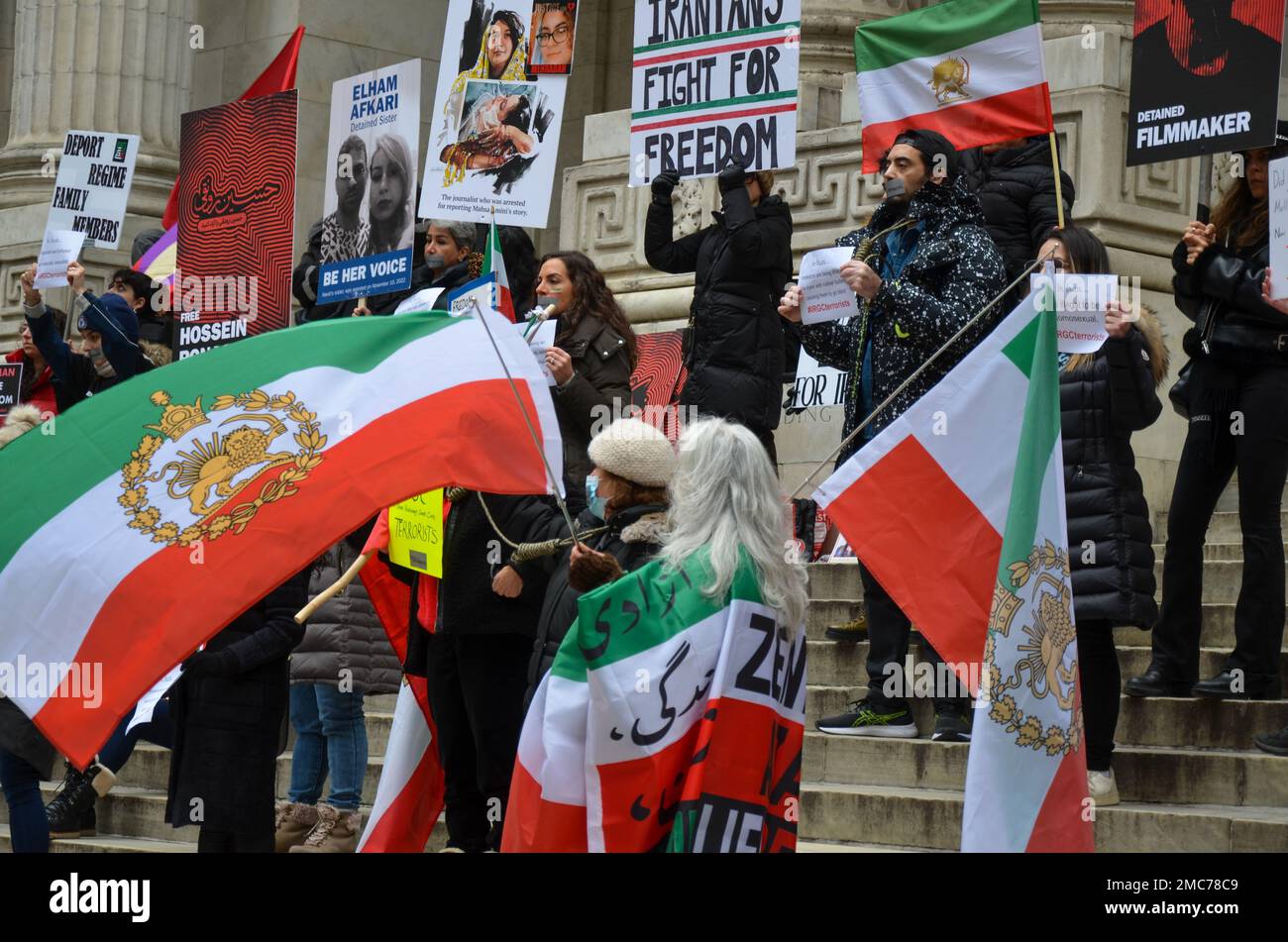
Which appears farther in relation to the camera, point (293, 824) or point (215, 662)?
point (293, 824)

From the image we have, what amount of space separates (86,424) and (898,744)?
11.1 ft

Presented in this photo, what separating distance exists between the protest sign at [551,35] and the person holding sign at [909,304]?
6.37 feet

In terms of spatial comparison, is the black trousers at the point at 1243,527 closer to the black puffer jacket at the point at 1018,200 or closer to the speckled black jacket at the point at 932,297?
the speckled black jacket at the point at 932,297

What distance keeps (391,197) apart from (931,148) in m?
2.73

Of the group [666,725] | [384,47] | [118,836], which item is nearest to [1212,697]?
[666,725]

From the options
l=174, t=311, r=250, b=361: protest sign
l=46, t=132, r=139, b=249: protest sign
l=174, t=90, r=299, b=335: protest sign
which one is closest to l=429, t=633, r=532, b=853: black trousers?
l=174, t=90, r=299, b=335: protest sign

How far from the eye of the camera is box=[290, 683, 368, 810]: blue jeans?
8.91 m

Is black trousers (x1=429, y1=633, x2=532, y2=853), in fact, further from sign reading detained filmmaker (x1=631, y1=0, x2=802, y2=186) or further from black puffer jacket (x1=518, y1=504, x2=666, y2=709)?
sign reading detained filmmaker (x1=631, y1=0, x2=802, y2=186)

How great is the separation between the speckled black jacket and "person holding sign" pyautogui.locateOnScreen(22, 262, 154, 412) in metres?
4.00

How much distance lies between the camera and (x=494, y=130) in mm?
9562

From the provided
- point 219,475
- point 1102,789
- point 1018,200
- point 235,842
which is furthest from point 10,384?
point 1102,789

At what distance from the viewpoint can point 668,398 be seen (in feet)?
39.6

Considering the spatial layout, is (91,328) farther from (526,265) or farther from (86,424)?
(86,424)

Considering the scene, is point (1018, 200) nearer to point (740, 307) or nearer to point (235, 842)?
point (740, 307)
